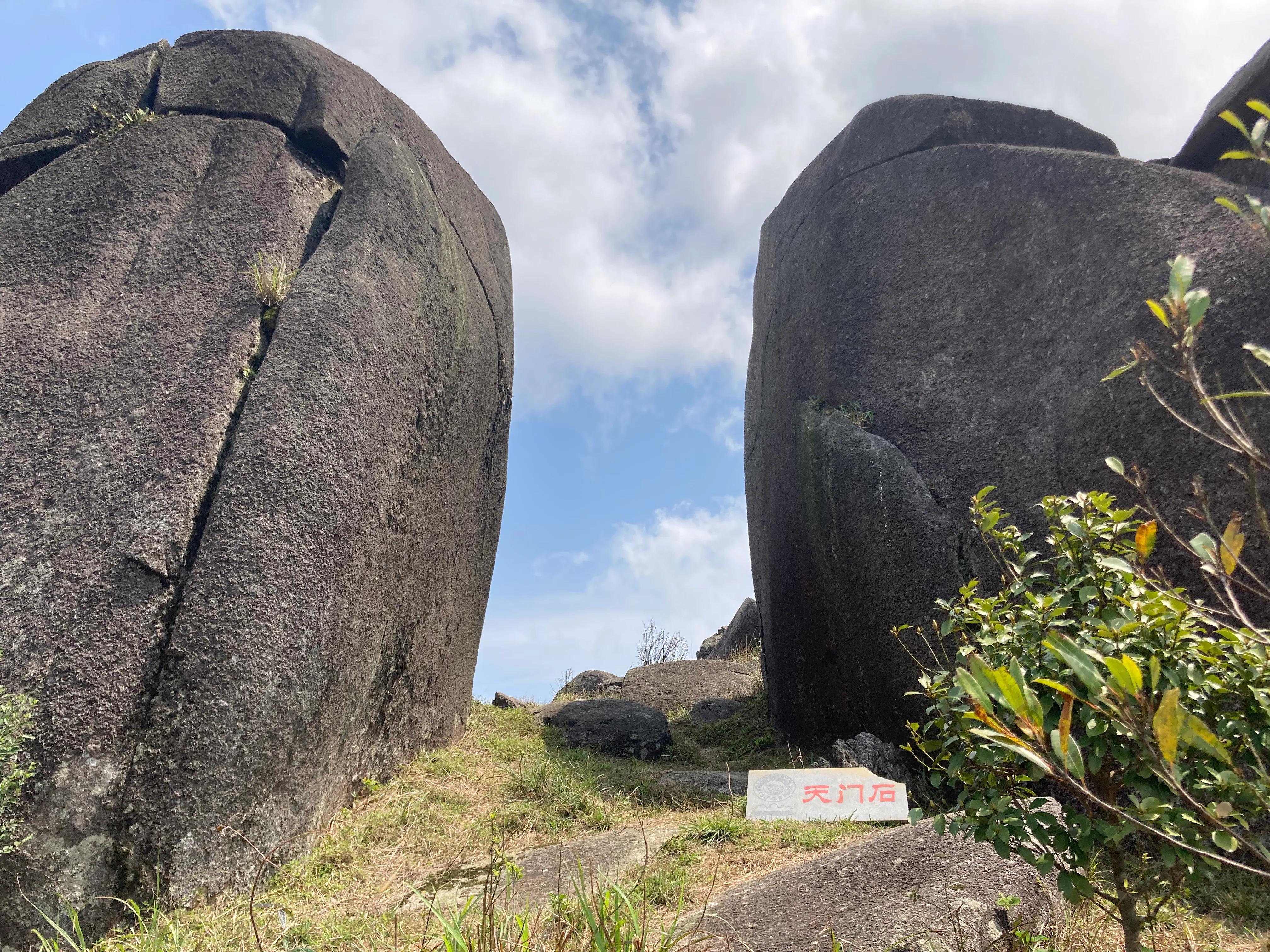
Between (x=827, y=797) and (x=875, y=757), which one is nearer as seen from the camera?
(x=827, y=797)

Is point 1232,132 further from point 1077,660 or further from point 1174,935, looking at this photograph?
point 1077,660

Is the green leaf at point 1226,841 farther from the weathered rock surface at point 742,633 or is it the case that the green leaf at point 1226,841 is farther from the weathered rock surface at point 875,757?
the weathered rock surface at point 742,633

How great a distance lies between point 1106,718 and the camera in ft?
6.06

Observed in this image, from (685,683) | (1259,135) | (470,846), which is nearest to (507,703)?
(685,683)

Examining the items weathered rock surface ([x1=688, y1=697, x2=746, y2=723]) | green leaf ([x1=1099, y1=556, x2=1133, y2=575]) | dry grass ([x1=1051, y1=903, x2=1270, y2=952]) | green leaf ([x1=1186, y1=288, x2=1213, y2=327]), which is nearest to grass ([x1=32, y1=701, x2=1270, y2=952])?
dry grass ([x1=1051, y1=903, x2=1270, y2=952])

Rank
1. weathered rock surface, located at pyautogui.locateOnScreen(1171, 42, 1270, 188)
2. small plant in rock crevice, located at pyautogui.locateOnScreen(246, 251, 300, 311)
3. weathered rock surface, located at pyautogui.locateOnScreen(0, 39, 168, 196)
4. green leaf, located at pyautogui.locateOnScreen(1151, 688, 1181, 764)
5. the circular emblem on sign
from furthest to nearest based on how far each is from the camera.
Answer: weathered rock surface, located at pyautogui.locateOnScreen(0, 39, 168, 196) < weathered rock surface, located at pyautogui.locateOnScreen(1171, 42, 1270, 188) < small plant in rock crevice, located at pyautogui.locateOnScreen(246, 251, 300, 311) < the circular emblem on sign < green leaf, located at pyautogui.locateOnScreen(1151, 688, 1181, 764)

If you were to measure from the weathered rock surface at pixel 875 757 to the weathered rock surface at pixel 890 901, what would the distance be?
8.30 feet

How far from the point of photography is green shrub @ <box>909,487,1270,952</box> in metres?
1.23

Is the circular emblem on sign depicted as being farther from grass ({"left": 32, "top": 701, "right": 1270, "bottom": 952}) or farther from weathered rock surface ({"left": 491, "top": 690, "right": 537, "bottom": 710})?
weathered rock surface ({"left": 491, "top": 690, "right": 537, "bottom": 710})

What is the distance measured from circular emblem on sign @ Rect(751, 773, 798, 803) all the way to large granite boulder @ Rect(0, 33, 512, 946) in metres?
2.49

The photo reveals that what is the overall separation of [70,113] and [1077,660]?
25.2 feet

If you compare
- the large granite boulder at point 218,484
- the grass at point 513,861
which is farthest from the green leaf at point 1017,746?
the large granite boulder at point 218,484

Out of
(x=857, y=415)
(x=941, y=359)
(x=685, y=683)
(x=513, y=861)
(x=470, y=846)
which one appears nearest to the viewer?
(x=513, y=861)

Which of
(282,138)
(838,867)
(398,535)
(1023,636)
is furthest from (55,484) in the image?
(1023,636)
